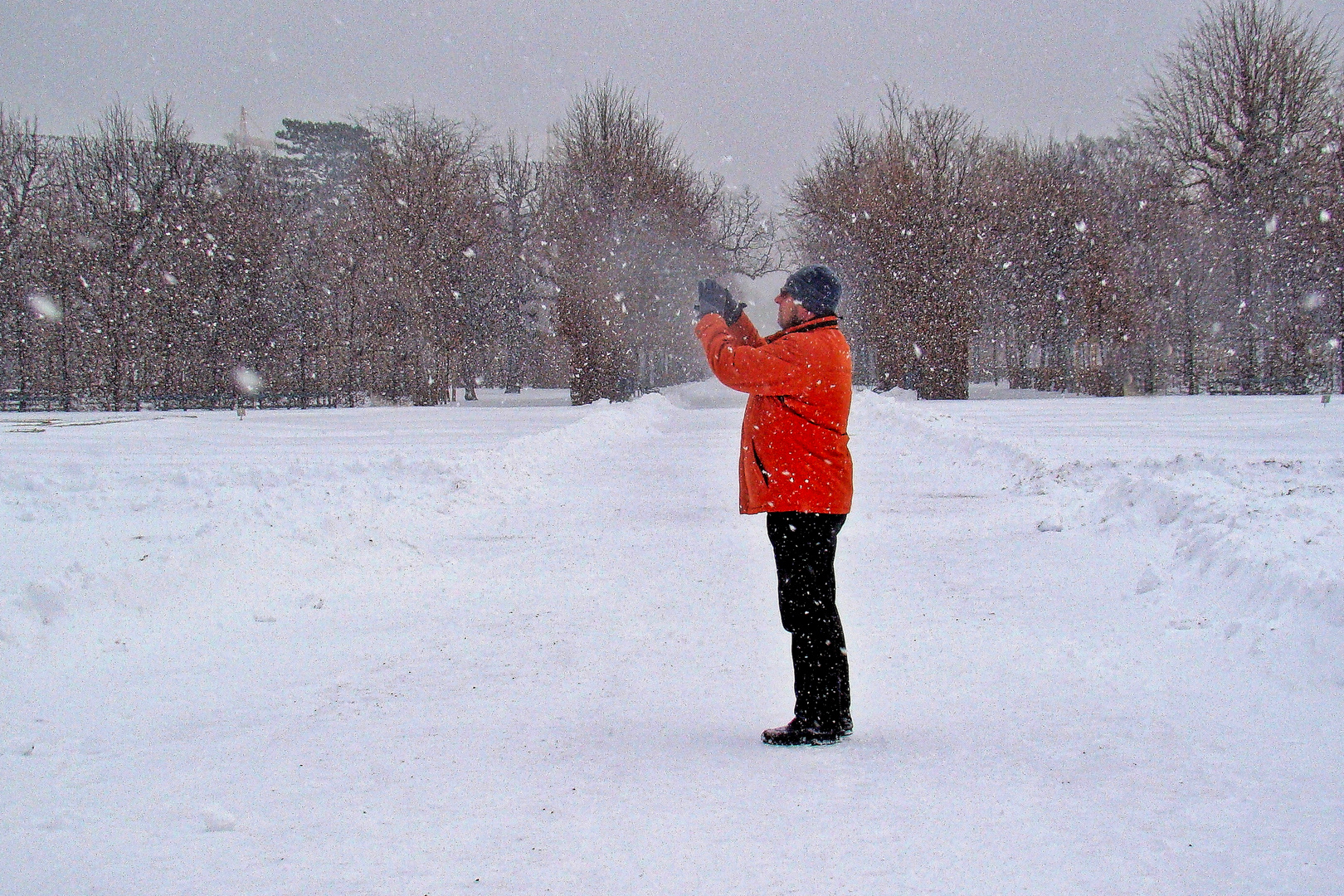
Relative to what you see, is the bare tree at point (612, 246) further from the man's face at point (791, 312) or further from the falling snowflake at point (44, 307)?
the man's face at point (791, 312)

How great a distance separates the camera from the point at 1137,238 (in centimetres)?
4053

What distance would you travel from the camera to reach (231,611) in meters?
6.21

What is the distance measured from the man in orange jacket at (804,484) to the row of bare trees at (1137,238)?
30776 millimetres

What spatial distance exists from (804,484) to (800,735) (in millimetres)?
1051

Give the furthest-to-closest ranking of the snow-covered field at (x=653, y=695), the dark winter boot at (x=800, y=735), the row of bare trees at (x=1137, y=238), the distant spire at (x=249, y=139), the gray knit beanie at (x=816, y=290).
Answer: the distant spire at (x=249, y=139), the row of bare trees at (x=1137, y=238), the gray knit beanie at (x=816, y=290), the dark winter boot at (x=800, y=735), the snow-covered field at (x=653, y=695)

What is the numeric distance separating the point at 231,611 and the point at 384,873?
3991 mm

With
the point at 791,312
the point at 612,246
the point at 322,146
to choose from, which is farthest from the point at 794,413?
the point at 322,146

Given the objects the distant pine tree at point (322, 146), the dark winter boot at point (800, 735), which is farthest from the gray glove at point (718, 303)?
the distant pine tree at point (322, 146)

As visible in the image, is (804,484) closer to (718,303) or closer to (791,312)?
(791,312)

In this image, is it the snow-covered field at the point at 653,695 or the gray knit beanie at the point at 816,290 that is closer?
the snow-covered field at the point at 653,695

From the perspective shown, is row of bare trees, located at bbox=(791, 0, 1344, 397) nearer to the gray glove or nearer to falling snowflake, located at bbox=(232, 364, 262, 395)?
falling snowflake, located at bbox=(232, 364, 262, 395)

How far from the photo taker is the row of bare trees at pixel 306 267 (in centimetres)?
3309

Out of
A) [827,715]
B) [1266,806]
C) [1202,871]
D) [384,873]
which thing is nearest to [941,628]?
[827,715]

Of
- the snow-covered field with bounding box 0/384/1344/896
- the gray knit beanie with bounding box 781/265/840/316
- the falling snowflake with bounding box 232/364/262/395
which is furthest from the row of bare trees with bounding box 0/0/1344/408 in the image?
the gray knit beanie with bounding box 781/265/840/316
